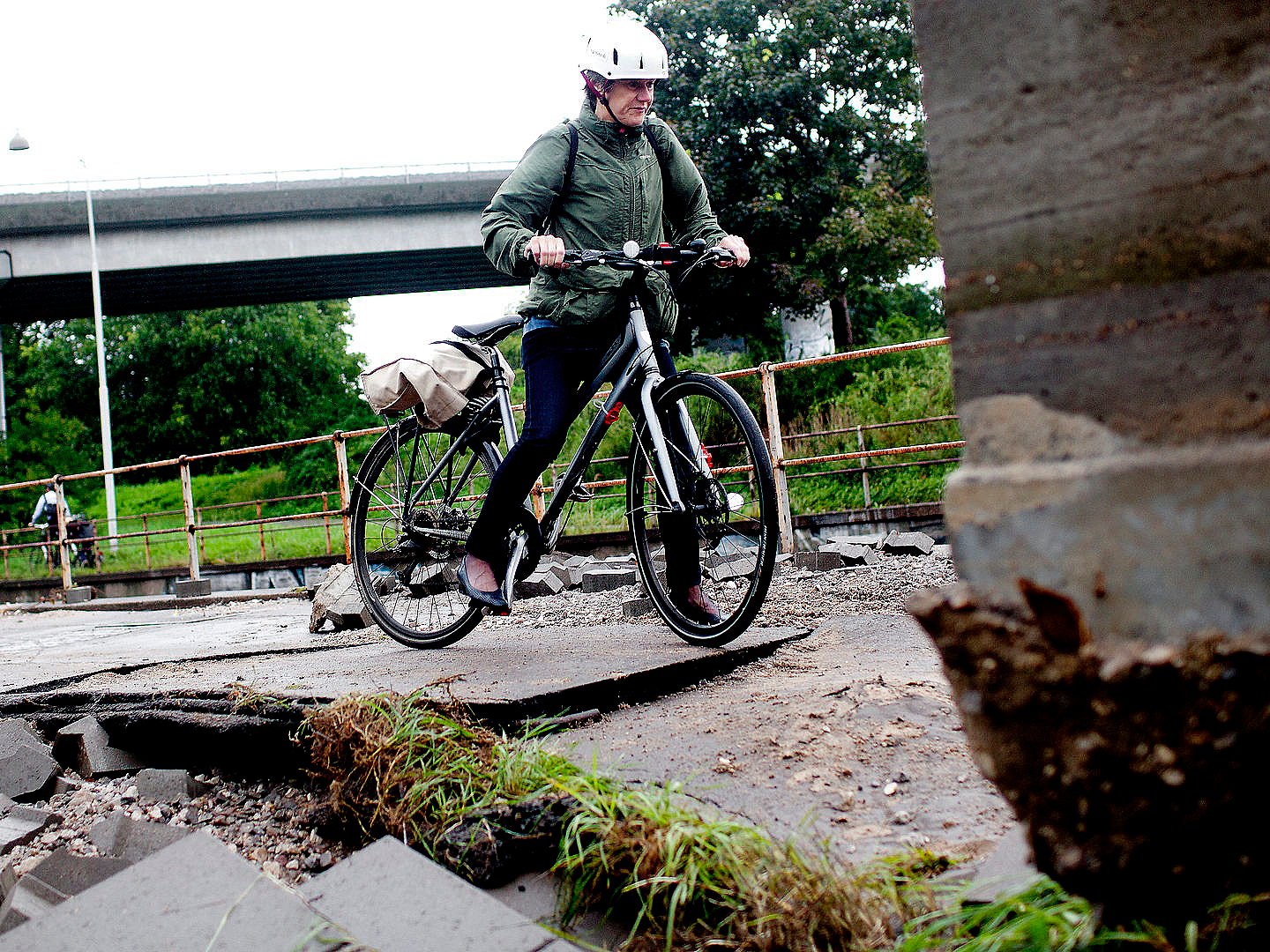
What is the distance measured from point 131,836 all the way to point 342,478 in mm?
7129

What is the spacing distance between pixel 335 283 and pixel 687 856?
104 ft

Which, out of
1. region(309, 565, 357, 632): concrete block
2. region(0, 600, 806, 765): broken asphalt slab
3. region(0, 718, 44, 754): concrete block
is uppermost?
region(309, 565, 357, 632): concrete block

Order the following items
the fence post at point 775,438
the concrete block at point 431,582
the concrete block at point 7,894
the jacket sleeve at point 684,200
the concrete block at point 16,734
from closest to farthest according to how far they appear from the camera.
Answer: the concrete block at point 7,894 → the concrete block at point 16,734 → the jacket sleeve at point 684,200 → the concrete block at point 431,582 → the fence post at point 775,438

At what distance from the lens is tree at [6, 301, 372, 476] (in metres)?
41.9

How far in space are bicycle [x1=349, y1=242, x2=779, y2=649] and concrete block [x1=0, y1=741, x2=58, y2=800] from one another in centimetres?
144

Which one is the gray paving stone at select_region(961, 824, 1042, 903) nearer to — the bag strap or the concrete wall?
the concrete wall

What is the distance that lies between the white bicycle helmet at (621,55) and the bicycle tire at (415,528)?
1453 mm

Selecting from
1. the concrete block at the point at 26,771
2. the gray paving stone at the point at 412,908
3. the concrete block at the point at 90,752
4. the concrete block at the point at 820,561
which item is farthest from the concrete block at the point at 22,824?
the concrete block at the point at 820,561

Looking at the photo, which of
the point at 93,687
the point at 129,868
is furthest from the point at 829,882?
the point at 93,687

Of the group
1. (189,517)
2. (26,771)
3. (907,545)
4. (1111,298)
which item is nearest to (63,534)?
(189,517)

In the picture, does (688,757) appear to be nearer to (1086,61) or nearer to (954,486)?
(954,486)

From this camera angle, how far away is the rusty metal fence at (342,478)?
25.7ft

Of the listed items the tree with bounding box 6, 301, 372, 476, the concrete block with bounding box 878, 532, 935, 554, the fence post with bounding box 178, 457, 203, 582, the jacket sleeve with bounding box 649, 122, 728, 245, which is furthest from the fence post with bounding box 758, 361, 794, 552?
the tree with bounding box 6, 301, 372, 476

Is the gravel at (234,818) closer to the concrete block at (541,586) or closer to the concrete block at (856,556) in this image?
the concrete block at (856,556)
